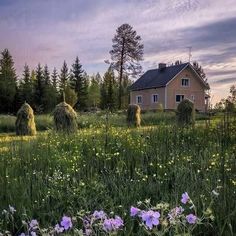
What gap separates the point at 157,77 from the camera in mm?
54219

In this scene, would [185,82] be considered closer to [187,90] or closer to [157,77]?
[187,90]

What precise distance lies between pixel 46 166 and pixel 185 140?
12.4ft

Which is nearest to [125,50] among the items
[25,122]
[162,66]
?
[162,66]

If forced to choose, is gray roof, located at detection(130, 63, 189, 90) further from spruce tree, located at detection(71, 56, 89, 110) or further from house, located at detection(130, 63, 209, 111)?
spruce tree, located at detection(71, 56, 89, 110)

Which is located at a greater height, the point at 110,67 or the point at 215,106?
the point at 110,67

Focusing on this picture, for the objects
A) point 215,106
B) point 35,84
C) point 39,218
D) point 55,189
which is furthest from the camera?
point 35,84

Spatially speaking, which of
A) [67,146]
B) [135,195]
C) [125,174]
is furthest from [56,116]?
[135,195]

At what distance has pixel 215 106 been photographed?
9.22m

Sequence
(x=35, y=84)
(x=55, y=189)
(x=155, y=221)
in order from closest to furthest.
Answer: (x=155, y=221) < (x=55, y=189) < (x=35, y=84)

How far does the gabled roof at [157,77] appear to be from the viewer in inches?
2029

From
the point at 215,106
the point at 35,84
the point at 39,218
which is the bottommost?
the point at 39,218

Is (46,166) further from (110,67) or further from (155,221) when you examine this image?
(110,67)

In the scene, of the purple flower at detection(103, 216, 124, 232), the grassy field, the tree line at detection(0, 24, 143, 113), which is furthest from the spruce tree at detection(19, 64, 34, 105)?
the purple flower at detection(103, 216, 124, 232)

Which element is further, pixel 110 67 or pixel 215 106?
pixel 110 67
